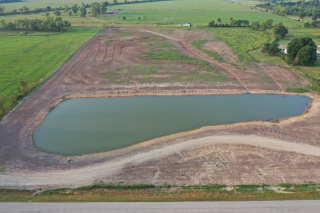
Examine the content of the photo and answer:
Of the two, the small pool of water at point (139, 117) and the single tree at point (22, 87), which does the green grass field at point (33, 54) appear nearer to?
the single tree at point (22, 87)

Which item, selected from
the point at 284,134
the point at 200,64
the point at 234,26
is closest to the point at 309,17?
the point at 234,26

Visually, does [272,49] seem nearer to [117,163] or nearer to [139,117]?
[139,117]

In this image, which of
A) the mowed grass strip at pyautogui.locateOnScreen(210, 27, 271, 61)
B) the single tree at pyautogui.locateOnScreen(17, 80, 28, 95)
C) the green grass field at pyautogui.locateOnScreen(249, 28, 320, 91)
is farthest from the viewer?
the mowed grass strip at pyautogui.locateOnScreen(210, 27, 271, 61)

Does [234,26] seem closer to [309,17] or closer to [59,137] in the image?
[309,17]

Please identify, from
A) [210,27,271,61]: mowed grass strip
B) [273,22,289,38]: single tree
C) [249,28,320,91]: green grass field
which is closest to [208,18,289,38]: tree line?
[273,22,289,38]: single tree

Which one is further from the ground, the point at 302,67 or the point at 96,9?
the point at 96,9

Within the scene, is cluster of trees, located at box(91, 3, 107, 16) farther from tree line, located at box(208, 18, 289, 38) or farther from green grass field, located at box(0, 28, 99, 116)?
tree line, located at box(208, 18, 289, 38)

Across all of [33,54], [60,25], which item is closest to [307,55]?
Result: [33,54]
